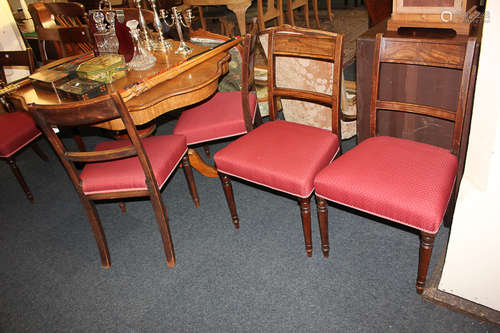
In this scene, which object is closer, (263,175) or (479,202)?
(479,202)

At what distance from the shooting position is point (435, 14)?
1583mm

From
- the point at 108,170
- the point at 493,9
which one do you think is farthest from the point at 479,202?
the point at 108,170

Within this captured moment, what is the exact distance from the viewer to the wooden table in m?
1.62

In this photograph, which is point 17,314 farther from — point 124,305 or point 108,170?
point 108,170

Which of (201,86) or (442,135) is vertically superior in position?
(201,86)

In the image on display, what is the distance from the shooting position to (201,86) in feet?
5.65

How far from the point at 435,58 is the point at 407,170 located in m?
0.44

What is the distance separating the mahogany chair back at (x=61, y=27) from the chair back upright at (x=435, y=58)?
1.64 m

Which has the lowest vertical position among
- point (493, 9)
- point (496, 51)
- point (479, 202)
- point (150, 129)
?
point (150, 129)

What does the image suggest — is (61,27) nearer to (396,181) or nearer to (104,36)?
(104,36)

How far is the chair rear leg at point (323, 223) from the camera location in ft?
5.17

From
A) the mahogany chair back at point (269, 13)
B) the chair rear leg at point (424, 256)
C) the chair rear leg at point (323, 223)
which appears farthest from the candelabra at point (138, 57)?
the mahogany chair back at point (269, 13)

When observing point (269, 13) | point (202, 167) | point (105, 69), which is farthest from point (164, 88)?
point (269, 13)

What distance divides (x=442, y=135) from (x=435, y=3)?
63 centimetres
